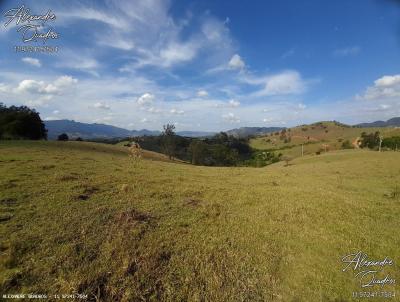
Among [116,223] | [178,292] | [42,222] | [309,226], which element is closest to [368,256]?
[309,226]

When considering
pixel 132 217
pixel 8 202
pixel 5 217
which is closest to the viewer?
pixel 5 217

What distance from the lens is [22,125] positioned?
6194 cm

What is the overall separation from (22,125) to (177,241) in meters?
65.4

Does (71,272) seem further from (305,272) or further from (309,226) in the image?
(309,226)

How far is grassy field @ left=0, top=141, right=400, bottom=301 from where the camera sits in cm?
768

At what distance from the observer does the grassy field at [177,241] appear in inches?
302

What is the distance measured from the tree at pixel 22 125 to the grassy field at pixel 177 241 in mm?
50814

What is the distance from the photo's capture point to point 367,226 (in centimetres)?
1304

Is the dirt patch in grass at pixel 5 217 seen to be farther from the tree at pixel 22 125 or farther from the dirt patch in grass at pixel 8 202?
the tree at pixel 22 125

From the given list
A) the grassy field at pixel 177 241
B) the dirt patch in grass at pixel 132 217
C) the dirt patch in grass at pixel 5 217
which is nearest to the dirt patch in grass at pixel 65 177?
the grassy field at pixel 177 241
